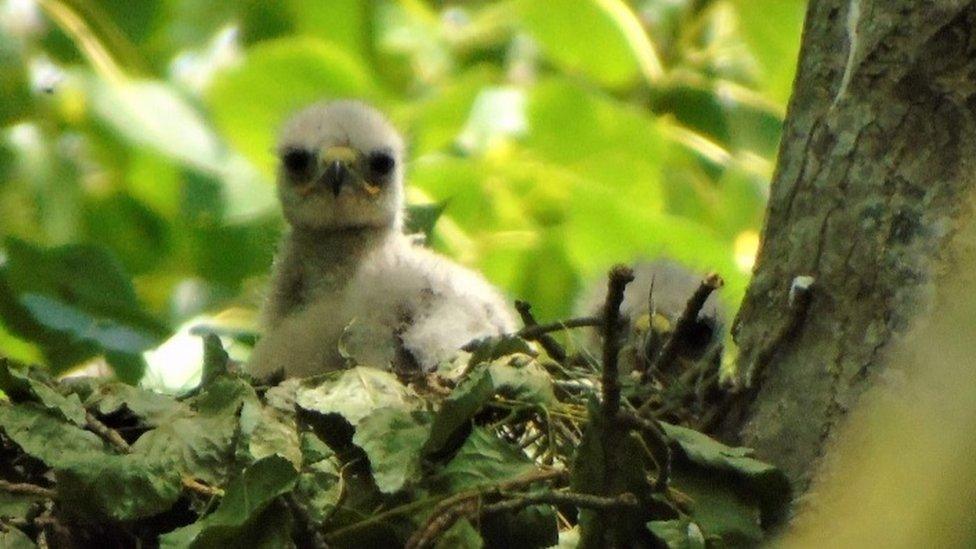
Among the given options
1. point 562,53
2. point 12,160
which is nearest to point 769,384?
point 562,53

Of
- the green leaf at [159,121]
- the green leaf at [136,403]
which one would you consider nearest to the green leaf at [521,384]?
the green leaf at [136,403]

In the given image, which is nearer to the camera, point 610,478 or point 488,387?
point 610,478

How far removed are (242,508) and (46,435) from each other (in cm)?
45

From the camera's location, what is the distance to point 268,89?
557 cm

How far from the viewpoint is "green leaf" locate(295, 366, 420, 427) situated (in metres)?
3.00

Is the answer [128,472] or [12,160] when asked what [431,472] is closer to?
[128,472]

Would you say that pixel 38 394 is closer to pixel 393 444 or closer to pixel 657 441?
pixel 393 444

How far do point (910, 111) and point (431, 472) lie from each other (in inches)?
40.6

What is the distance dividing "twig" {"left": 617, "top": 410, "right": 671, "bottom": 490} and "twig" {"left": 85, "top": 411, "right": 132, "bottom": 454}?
92 centimetres

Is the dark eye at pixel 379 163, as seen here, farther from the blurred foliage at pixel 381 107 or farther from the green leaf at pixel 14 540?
the green leaf at pixel 14 540

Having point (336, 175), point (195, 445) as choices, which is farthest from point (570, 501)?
point (336, 175)

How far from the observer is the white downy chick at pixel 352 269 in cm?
375

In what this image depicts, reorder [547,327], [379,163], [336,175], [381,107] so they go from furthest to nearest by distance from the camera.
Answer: [381,107]
[379,163]
[336,175]
[547,327]

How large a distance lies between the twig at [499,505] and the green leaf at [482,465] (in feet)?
0.19
